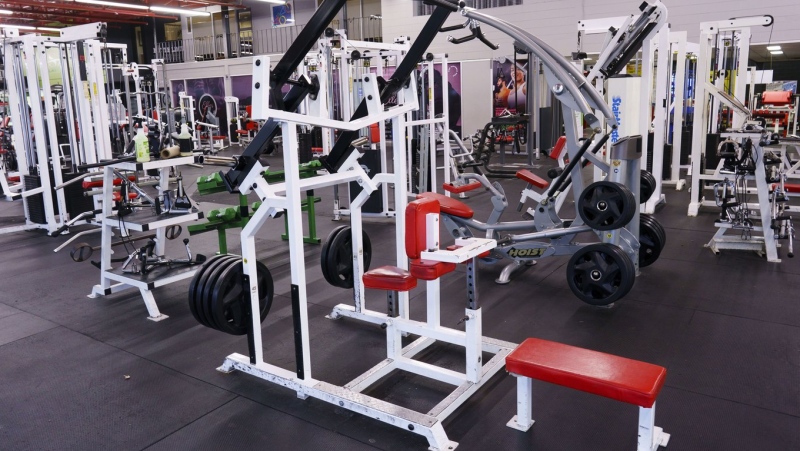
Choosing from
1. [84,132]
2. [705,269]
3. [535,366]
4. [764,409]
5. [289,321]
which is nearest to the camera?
[535,366]

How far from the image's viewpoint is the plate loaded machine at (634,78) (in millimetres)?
4352

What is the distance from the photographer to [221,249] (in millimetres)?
4887

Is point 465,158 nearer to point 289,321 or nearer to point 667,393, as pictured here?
point 289,321

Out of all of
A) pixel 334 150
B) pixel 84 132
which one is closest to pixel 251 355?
pixel 334 150

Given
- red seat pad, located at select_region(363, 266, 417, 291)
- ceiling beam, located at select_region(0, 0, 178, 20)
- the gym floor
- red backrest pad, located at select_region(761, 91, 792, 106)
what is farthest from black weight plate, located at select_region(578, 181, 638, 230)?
ceiling beam, located at select_region(0, 0, 178, 20)

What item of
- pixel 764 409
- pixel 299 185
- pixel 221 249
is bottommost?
pixel 764 409

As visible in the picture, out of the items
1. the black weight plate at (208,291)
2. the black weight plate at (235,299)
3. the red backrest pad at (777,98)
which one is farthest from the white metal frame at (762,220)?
the red backrest pad at (777,98)

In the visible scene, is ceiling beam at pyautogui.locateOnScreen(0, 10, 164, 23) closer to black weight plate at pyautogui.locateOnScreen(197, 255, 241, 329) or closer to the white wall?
the white wall

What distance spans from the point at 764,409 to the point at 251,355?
7.79ft

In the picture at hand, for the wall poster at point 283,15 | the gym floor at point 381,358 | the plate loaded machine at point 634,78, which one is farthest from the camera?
the wall poster at point 283,15

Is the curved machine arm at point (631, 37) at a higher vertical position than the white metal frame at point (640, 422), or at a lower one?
higher

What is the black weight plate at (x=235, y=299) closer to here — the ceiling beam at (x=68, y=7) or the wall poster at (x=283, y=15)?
the ceiling beam at (x=68, y=7)

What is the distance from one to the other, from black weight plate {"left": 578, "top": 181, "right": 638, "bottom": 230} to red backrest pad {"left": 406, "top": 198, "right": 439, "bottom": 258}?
167cm

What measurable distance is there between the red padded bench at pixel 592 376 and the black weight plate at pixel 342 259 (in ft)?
4.41
